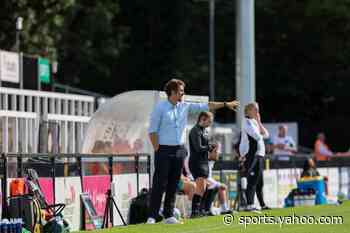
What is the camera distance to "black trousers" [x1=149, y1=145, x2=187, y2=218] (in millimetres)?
14820

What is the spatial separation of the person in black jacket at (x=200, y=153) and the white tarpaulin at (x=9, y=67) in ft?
41.5

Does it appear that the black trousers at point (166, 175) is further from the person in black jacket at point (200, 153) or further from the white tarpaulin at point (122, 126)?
the white tarpaulin at point (122, 126)

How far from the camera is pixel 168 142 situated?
48.6ft

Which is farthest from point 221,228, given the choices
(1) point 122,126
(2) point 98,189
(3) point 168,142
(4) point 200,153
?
(1) point 122,126

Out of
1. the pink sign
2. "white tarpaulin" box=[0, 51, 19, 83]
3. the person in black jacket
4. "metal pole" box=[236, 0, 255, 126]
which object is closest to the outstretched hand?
the person in black jacket

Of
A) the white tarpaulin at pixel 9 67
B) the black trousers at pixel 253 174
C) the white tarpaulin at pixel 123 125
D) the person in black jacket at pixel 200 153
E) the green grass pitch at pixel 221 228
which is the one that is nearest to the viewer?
the green grass pitch at pixel 221 228

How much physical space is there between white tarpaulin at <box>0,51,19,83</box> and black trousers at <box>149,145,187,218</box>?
49.1 ft

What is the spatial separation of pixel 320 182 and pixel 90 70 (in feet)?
93.8

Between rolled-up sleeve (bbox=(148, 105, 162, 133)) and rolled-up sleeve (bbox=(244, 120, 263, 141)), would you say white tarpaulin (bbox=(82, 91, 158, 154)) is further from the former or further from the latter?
rolled-up sleeve (bbox=(148, 105, 162, 133))

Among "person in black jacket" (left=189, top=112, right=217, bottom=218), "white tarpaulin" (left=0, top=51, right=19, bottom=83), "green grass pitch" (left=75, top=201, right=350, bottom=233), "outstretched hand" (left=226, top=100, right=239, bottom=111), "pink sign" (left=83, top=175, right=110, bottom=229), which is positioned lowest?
"green grass pitch" (left=75, top=201, right=350, bottom=233)

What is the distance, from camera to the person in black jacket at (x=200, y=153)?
17422mm

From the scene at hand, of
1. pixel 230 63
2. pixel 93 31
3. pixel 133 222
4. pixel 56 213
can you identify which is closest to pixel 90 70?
pixel 93 31

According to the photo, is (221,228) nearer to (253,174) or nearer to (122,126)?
(253,174)

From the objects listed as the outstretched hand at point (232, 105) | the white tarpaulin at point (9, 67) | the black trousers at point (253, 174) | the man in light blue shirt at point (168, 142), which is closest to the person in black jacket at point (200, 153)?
the black trousers at point (253, 174)
